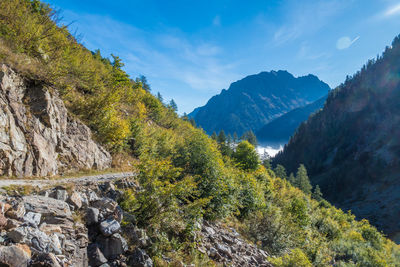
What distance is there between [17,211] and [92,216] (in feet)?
4.86

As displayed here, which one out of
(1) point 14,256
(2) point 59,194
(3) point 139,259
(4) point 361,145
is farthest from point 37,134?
(4) point 361,145

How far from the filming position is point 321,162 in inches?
4675

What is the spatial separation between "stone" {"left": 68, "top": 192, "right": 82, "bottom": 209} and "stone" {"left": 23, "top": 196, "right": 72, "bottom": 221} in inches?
9.8

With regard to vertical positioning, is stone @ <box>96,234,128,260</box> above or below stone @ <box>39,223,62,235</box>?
below

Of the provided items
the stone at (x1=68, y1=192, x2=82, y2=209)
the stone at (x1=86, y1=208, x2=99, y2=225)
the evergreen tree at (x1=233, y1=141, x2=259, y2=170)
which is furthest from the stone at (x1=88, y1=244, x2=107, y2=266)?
the evergreen tree at (x1=233, y1=141, x2=259, y2=170)

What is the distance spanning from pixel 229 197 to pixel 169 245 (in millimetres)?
5110

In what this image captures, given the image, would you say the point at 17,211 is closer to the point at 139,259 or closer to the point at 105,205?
the point at 105,205

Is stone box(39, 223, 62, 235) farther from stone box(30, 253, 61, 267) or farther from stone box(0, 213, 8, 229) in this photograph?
stone box(30, 253, 61, 267)

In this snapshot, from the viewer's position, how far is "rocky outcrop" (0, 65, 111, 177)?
6.89 metres

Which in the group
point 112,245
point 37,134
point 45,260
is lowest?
point 112,245

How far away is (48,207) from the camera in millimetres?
4402

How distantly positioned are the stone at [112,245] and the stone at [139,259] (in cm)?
27

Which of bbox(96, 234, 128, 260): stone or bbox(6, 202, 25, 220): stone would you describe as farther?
bbox(96, 234, 128, 260): stone

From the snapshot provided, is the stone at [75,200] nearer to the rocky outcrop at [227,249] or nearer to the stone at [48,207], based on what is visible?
the stone at [48,207]
